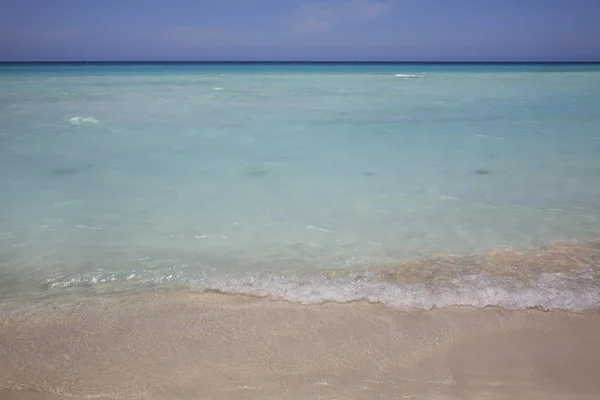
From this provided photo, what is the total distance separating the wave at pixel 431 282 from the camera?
287 centimetres

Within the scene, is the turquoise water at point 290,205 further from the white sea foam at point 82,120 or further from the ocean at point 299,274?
the white sea foam at point 82,120

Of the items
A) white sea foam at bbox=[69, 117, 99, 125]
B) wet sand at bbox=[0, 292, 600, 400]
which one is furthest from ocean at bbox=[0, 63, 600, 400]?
white sea foam at bbox=[69, 117, 99, 125]

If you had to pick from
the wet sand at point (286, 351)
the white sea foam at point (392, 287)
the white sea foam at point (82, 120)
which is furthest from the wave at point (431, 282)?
the white sea foam at point (82, 120)

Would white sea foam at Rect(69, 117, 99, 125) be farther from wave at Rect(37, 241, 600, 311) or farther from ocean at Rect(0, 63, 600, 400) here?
wave at Rect(37, 241, 600, 311)

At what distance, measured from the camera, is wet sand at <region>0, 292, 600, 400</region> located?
208 cm

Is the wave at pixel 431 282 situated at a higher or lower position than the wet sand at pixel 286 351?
higher

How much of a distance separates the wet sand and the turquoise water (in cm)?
25

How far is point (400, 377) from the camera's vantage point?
2158 mm

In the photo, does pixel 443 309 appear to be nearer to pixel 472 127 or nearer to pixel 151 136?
pixel 151 136

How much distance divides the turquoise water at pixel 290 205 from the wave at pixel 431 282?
18 mm

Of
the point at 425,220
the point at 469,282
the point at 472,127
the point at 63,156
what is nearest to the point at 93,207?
the point at 63,156

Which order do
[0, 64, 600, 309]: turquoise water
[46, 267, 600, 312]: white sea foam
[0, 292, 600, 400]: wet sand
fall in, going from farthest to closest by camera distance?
[0, 64, 600, 309]: turquoise water → [46, 267, 600, 312]: white sea foam → [0, 292, 600, 400]: wet sand

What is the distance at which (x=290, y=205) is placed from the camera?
488 cm

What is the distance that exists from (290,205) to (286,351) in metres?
2.64
